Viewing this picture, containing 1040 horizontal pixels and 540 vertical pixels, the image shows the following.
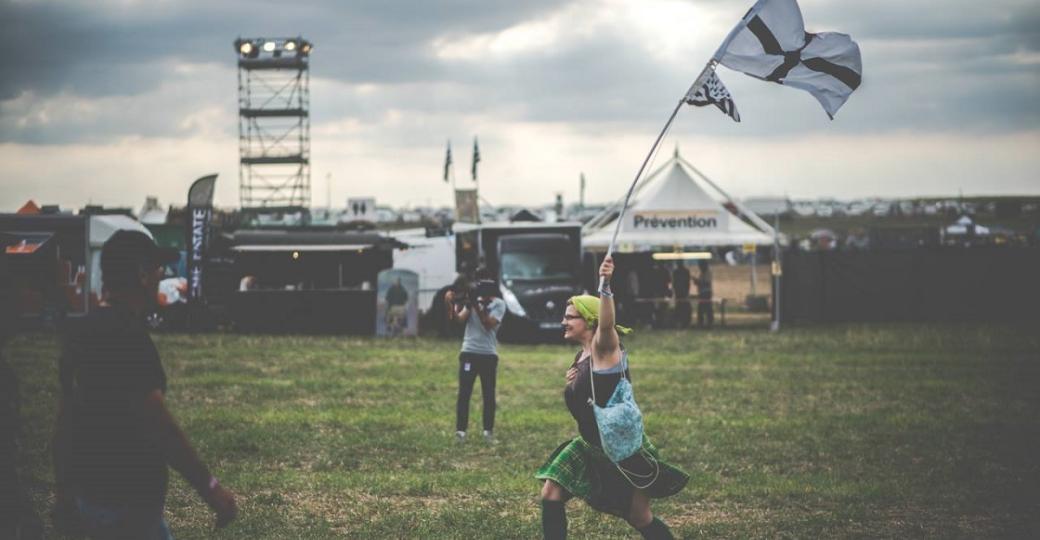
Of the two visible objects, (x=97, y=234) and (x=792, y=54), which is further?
(x=97, y=234)

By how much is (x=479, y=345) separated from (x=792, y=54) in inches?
231

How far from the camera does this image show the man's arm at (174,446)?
430cm

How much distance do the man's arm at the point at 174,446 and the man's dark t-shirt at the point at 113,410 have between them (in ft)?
0.13

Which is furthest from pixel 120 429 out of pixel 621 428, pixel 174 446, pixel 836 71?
pixel 836 71

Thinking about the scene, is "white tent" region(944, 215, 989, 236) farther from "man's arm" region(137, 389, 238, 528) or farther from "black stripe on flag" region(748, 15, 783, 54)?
"man's arm" region(137, 389, 238, 528)

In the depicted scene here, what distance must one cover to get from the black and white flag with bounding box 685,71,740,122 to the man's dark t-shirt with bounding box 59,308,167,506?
430 centimetres

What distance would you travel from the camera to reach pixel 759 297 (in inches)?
1564

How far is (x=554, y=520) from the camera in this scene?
6617 mm

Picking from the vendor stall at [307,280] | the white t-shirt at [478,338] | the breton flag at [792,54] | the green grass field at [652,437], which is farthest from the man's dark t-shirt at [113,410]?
the vendor stall at [307,280]

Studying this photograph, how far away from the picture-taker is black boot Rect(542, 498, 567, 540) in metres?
6.62

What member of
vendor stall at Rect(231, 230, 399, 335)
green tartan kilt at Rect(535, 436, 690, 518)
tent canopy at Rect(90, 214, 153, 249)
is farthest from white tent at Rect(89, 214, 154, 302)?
green tartan kilt at Rect(535, 436, 690, 518)

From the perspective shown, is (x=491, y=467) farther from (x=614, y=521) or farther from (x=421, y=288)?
(x=421, y=288)

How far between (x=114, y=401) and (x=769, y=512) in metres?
6.44

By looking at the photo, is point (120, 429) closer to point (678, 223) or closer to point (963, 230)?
point (678, 223)
